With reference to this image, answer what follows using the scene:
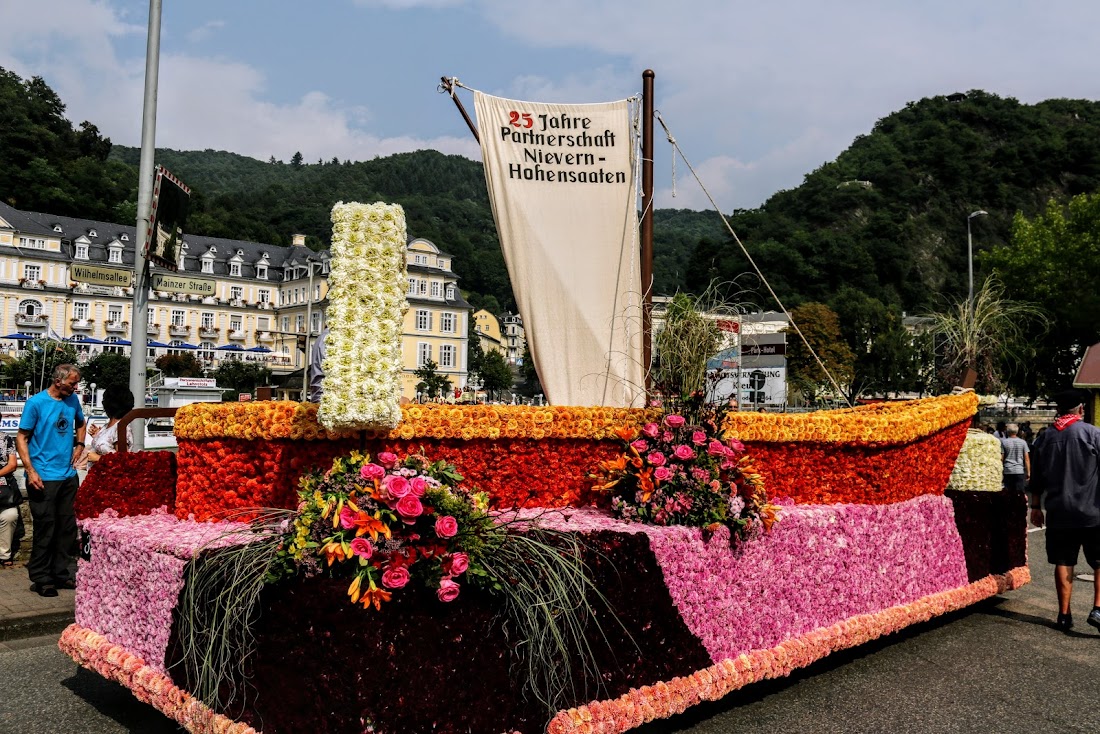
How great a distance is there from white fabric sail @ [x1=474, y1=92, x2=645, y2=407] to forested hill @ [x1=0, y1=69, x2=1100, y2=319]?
6453 centimetres

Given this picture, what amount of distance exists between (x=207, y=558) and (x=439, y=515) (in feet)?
3.58

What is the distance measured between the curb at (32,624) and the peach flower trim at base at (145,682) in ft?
5.82

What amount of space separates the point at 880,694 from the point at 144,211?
24.6ft

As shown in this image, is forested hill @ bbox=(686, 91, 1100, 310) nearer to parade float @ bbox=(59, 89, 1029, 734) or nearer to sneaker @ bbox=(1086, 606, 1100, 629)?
sneaker @ bbox=(1086, 606, 1100, 629)

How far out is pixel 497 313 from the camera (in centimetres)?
13700

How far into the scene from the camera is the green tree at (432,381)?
7156cm

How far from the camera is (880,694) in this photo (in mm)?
5117

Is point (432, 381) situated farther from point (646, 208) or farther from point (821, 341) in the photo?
point (646, 208)

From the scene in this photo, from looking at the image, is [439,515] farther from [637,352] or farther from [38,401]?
[38,401]

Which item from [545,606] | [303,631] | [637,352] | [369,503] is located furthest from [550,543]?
[637,352]

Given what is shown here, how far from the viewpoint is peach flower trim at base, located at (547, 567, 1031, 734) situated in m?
3.81

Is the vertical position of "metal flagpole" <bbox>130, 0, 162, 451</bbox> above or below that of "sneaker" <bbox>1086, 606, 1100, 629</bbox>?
above

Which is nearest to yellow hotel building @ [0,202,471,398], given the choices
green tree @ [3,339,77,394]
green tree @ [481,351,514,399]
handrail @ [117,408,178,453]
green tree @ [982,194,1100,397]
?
green tree @ [3,339,77,394]

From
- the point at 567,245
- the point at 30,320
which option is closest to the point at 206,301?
the point at 30,320
